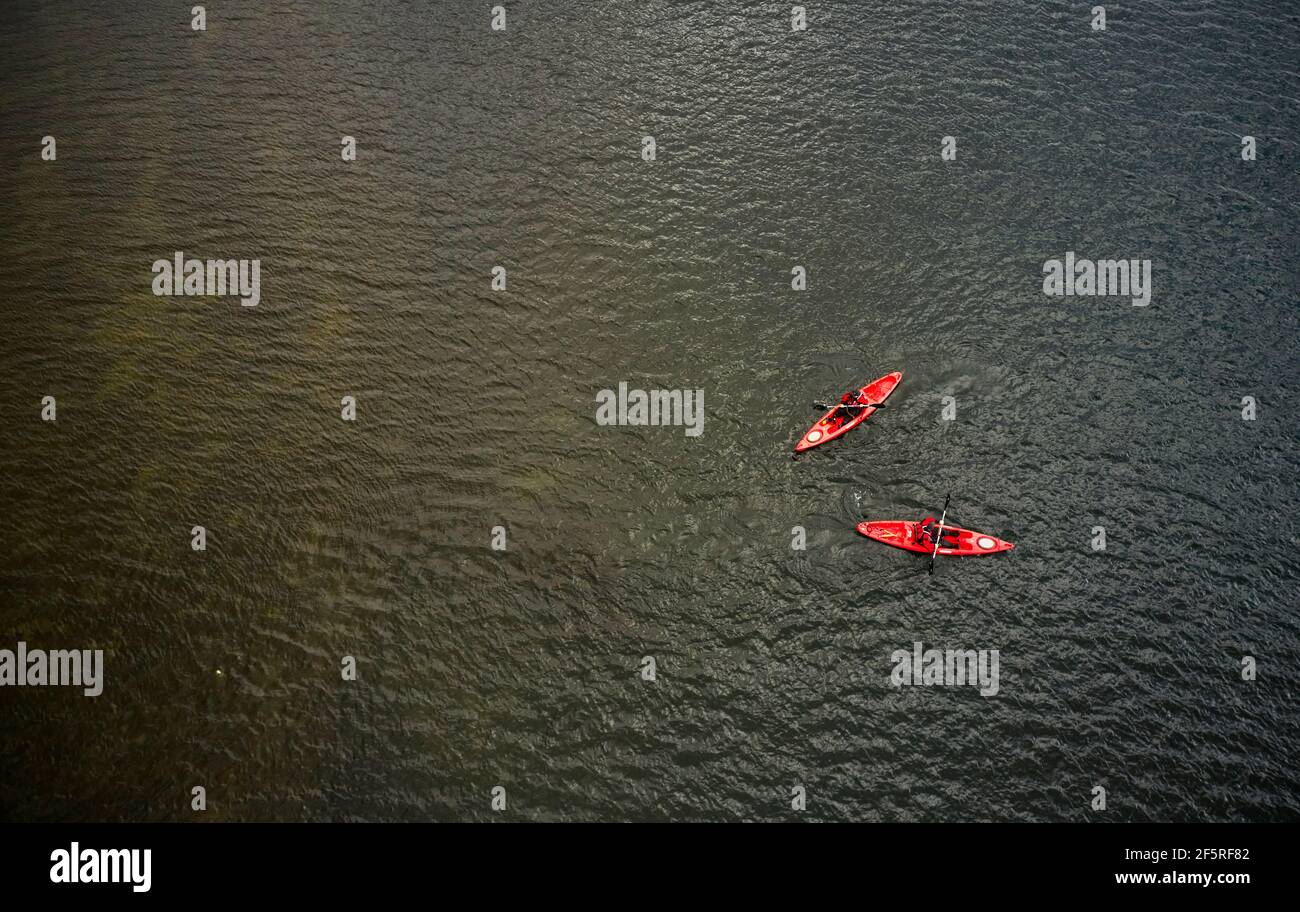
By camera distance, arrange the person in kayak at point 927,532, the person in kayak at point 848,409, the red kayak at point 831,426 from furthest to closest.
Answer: the person in kayak at point 848,409
the red kayak at point 831,426
the person in kayak at point 927,532

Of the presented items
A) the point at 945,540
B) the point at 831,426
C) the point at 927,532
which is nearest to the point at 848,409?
the point at 831,426

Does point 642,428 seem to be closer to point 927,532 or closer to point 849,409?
point 849,409

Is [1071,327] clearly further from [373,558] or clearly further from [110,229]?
[110,229]

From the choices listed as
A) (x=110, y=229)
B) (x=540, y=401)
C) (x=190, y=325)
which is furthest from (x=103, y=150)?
(x=540, y=401)

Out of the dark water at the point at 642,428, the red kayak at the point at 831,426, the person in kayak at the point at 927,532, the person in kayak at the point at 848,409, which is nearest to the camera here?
the dark water at the point at 642,428

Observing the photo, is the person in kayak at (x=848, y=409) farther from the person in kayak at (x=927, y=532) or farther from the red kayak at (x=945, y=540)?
the person in kayak at (x=927, y=532)

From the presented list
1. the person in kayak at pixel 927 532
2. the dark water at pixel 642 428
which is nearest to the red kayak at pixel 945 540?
the person in kayak at pixel 927 532

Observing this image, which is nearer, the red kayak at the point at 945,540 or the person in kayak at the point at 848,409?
the red kayak at the point at 945,540
